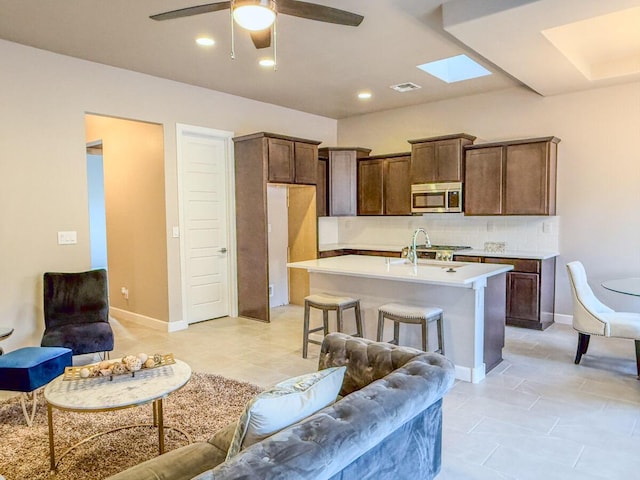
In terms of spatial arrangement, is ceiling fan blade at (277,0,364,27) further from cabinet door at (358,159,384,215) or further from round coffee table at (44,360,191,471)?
cabinet door at (358,159,384,215)

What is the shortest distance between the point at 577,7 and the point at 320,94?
11.3ft

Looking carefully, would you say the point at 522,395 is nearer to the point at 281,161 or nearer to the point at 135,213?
the point at 281,161

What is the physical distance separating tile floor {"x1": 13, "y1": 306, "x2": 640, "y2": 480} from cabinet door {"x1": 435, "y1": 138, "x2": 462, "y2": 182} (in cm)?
206

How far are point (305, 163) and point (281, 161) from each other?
44 centimetres

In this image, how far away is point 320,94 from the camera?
6008 millimetres

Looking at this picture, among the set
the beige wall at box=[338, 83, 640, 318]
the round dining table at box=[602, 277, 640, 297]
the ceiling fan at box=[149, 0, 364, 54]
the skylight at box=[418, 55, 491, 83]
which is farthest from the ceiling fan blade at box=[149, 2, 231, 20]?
the beige wall at box=[338, 83, 640, 318]

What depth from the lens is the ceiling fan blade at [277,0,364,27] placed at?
2.59 m

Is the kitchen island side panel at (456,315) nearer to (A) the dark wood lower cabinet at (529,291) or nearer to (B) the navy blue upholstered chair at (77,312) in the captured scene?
(A) the dark wood lower cabinet at (529,291)

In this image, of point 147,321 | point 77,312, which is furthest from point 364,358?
point 147,321

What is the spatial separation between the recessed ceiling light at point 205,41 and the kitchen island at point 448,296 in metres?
2.23

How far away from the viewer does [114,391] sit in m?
2.33

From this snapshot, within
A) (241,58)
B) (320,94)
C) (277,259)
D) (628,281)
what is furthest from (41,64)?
(628,281)

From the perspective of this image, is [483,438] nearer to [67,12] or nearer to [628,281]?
[628,281]

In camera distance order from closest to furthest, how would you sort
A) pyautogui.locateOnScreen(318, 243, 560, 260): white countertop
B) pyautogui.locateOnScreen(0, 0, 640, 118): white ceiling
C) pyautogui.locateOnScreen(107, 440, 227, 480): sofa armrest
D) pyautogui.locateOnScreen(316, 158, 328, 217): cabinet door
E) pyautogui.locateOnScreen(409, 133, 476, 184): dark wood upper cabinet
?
pyautogui.locateOnScreen(107, 440, 227, 480): sofa armrest
pyautogui.locateOnScreen(0, 0, 640, 118): white ceiling
pyautogui.locateOnScreen(318, 243, 560, 260): white countertop
pyautogui.locateOnScreen(409, 133, 476, 184): dark wood upper cabinet
pyautogui.locateOnScreen(316, 158, 328, 217): cabinet door
